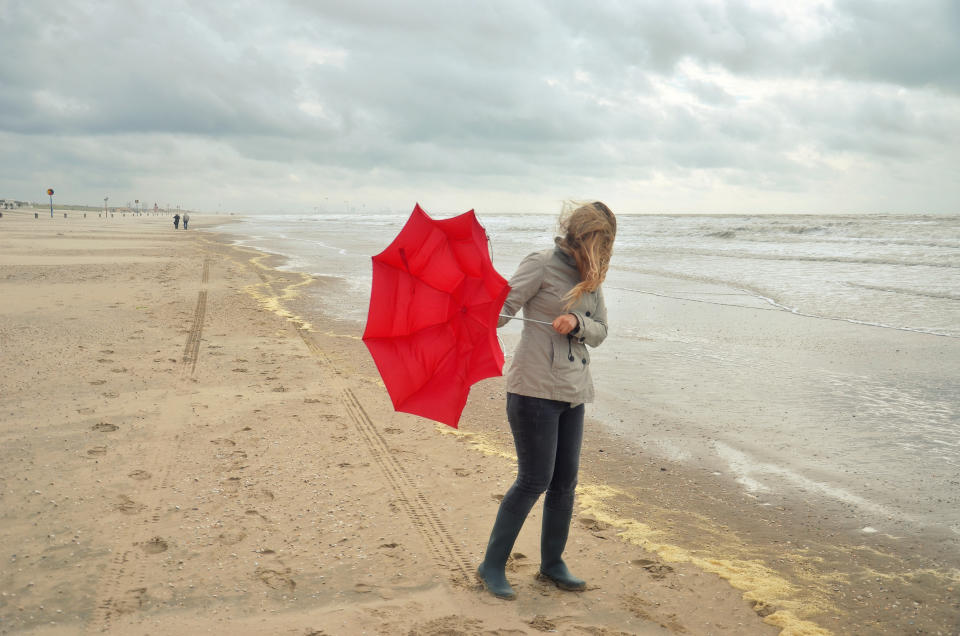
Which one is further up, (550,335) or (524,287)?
(524,287)

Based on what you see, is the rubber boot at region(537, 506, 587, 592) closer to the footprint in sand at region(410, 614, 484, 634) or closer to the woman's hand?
the footprint in sand at region(410, 614, 484, 634)

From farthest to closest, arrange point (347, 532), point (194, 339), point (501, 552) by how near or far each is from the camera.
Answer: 1. point (194, 339)
2. point (347, 532)
3. point (501, 552)

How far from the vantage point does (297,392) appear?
7.02 meters

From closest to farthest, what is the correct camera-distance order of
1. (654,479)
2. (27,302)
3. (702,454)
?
(654,479) → (702,454) → (27,302)

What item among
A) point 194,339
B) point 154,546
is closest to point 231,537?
point 154,546

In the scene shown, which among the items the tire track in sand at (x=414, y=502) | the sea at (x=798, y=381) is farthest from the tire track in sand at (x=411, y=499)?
the sea at (x=798, y=381)

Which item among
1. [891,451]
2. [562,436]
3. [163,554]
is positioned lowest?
[163,554]

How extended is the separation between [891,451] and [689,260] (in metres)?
20.8

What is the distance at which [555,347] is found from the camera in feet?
10.4

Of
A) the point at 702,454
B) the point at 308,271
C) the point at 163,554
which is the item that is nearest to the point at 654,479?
the point at 702,454

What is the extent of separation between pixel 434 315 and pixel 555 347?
63cm

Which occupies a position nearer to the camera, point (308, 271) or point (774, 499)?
point (774, 499)

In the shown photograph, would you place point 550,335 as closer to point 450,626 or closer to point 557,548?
point 557,548

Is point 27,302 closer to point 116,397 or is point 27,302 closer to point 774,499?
point 116,397
